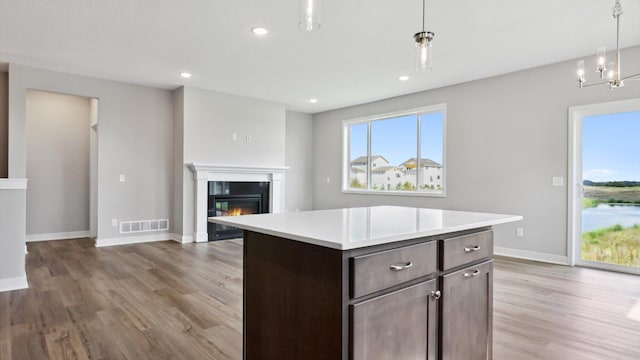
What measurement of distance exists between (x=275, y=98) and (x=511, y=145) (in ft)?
13.1

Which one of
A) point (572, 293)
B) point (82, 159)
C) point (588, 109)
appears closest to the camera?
point (572, 293)

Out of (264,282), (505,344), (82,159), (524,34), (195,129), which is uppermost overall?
(524,34)

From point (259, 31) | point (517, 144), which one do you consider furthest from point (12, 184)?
point (517, 144)

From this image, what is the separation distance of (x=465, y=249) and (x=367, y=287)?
72cm

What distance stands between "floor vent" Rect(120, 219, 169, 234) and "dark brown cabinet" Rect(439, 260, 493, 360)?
5482 mm

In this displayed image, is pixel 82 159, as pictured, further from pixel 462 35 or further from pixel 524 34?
pixel 524 34

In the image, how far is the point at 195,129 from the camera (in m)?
6.02

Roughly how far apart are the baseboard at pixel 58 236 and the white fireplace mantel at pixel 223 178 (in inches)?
86.1

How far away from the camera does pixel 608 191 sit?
14.1ft

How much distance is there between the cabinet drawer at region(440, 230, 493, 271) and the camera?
172 cm

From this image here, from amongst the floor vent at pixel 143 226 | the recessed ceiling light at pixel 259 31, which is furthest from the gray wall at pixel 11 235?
the recessed ceiling light at pixel 259 31

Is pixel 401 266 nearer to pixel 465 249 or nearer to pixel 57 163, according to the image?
pixel 465 249

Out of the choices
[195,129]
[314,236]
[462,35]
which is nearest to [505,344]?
[314,236]

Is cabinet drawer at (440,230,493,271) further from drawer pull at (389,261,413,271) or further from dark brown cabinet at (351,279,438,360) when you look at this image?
drawer pull at (389,261,413,271)
